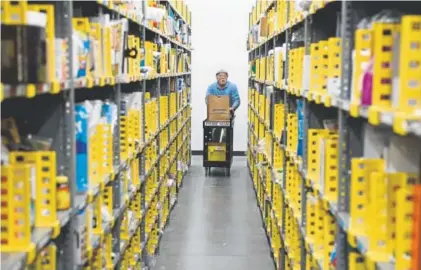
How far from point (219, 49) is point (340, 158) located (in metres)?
9.85

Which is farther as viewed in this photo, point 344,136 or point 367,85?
point 344,136

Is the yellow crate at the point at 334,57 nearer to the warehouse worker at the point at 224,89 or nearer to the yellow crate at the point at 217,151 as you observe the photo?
the yellow crate at the point at 217,151

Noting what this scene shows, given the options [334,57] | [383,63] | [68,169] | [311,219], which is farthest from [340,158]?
[68,169]

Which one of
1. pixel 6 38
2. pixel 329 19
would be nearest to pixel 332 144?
pixel 329 19

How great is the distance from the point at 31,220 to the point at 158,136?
3637 millimetres

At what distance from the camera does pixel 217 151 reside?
32.5 ft

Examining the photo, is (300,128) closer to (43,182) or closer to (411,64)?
(43,182)

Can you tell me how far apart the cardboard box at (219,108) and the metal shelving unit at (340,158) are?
482 cm

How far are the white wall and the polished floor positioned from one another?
9.83 feet

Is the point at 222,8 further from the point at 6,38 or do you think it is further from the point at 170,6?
the point at 6,38

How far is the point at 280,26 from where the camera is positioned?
5.32m

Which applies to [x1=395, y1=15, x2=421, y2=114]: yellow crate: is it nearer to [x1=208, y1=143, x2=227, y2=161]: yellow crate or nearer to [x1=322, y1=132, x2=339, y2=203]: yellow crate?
[x1=322, y1=132, x2=339, y2=203]: yellow crate

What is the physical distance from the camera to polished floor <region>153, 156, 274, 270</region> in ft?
18.4

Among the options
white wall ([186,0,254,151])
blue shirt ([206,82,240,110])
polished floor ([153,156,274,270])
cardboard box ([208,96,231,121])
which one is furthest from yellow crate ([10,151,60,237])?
white wall ([186,0,254,151])
